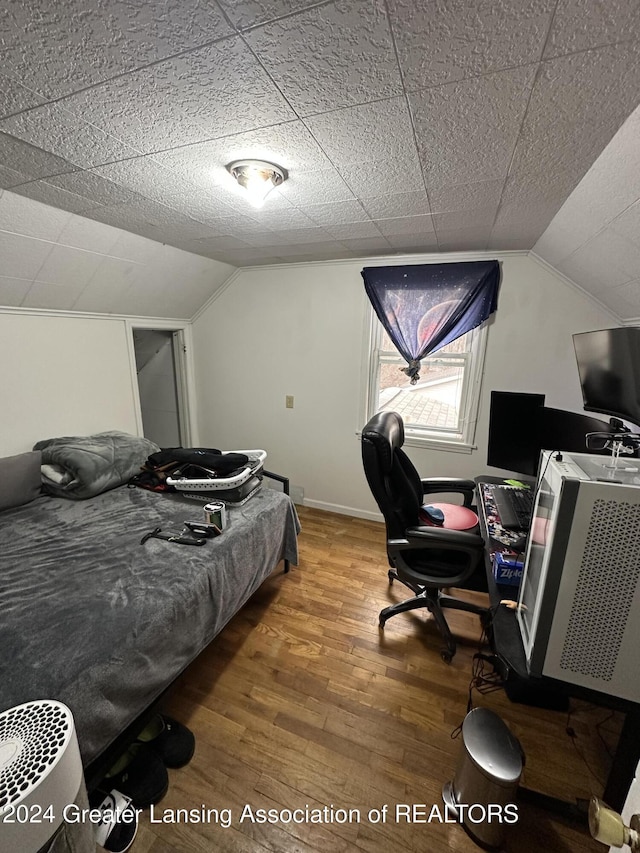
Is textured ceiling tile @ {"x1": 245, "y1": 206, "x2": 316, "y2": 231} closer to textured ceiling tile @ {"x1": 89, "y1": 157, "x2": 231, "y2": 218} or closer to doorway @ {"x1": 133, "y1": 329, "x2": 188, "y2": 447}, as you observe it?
textured ceiling tile @ {"x1": 89, "y1": 157, "x2": 231, "y2": 218}

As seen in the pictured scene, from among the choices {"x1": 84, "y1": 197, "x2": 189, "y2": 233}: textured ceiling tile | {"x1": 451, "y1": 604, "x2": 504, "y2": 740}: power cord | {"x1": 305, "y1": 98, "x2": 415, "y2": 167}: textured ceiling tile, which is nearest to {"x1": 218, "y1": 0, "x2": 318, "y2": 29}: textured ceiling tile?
{"x1": 305, "y1": 98, "x2": 415, "y2": 167}: textured ceiling tile

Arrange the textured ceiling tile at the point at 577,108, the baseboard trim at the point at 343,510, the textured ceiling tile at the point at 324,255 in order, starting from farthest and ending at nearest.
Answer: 1. the baseboard trim at the point at 343,510
2. the textured ceiling tile at the point at 324,255
3. the textured ceiling tile at the point at 577,108

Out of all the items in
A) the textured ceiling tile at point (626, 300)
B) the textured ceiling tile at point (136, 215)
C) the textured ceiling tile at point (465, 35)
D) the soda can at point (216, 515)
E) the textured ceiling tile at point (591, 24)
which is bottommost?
the soda can at point (216, 515)

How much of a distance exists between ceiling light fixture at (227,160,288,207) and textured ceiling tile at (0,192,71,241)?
1099mm

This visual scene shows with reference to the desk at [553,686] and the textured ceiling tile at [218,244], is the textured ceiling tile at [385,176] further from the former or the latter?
the desk at [553,686]

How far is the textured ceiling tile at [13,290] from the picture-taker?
6.70 ft

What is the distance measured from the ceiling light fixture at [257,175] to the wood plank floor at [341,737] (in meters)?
2.29

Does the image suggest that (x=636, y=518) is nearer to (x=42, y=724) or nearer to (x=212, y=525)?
(x=42, y=724)

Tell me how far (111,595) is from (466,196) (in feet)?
7.80

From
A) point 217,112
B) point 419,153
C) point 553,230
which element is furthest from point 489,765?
point 553,230

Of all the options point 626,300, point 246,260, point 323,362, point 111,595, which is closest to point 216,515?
point 111,595

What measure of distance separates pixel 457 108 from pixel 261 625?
2480 millimetres

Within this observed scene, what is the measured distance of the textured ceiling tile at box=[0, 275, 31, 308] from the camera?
2.04 meters

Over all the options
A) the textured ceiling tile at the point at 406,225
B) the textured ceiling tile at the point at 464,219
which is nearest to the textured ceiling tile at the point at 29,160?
the textured ceiling tile at the point at 406,225
